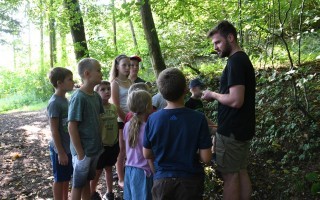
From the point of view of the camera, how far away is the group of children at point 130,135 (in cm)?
257

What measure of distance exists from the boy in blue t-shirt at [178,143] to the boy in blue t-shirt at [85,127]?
102cm

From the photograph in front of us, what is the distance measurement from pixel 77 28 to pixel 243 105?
8.16 m

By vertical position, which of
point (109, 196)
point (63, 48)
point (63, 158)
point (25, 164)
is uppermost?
point (63, 48)

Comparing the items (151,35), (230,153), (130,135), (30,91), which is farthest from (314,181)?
(30,91)

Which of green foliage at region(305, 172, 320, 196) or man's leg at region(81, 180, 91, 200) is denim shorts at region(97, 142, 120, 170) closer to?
man's leg at region(81, 180, 91, 200)

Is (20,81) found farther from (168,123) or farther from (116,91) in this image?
(168,123)

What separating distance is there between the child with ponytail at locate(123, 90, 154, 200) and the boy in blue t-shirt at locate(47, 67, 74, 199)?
2.89 feet

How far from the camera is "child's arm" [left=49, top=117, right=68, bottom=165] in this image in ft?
11.6

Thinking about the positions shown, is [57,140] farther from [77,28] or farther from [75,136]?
[77,28]

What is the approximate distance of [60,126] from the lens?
368cm

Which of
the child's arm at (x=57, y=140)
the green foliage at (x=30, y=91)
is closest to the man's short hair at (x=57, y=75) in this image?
the child's arm at (x=57, y=140)

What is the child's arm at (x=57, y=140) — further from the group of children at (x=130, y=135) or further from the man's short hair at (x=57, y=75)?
the man's short hair at (x=57, y=75)

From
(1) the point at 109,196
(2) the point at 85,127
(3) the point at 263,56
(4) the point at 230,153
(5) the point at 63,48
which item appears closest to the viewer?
(4) the point at 230,153

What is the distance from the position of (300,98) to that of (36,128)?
7.67 metres
